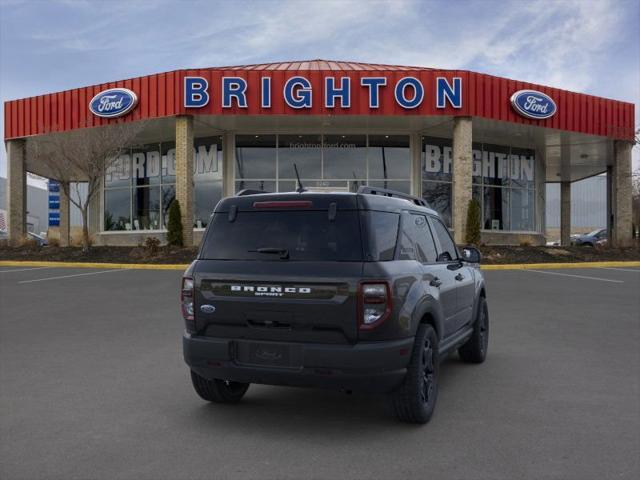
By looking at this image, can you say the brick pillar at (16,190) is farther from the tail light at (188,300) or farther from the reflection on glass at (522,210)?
the tail light at (188,300)

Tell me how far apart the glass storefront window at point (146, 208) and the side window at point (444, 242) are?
2178cm

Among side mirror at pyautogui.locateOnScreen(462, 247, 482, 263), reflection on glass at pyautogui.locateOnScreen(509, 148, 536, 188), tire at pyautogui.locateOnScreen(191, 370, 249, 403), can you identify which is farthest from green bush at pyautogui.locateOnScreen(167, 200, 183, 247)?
tire at pyautogui.locateOnScreen(191, 370, 249, 403)

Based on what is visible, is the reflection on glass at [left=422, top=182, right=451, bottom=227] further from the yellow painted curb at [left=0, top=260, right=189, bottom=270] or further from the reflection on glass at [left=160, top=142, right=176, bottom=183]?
the yellow painted curb at [left=0, top=260, right=189, bottom=270]

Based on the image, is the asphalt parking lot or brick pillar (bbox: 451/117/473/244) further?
brick pillar (bbox: 451/117/473/244)

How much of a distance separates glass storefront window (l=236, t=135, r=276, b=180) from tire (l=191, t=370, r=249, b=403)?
20224mm

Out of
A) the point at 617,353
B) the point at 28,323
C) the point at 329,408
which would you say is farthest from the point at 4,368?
the point at 617,353

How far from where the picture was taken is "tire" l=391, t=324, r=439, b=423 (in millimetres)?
4230

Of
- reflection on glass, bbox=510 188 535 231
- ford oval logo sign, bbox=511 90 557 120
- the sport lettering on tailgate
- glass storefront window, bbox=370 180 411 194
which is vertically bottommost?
the sport lettering on tailgate

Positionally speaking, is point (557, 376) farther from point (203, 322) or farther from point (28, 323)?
point (28, 323)

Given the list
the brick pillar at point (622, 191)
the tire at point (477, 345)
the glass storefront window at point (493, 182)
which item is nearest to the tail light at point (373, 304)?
the tire at point (477, 345)

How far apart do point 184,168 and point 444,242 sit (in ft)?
56.2

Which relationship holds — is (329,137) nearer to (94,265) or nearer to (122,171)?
(122,171)

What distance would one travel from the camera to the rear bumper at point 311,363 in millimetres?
3947

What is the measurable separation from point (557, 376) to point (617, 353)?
4.99 ft
